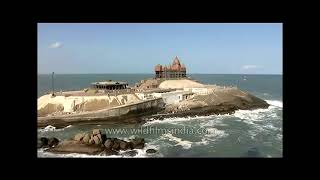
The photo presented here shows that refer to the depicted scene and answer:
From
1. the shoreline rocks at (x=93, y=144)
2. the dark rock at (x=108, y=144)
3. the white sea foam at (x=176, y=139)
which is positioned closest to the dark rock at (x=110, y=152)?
the shoreline rocks at (x=93, y=144)

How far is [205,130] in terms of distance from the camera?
13844 mm

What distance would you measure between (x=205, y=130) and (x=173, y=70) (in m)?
2.99

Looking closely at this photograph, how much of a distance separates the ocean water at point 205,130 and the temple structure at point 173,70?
114 cm

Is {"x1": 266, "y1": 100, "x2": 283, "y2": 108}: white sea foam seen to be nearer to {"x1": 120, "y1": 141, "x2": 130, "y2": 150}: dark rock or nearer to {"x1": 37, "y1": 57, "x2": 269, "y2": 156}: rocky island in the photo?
{"x1": 37, "y1": 57, "x2": 269, "y2": 156}: rocky island

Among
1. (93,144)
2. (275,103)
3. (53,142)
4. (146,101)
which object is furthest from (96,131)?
(275,103)

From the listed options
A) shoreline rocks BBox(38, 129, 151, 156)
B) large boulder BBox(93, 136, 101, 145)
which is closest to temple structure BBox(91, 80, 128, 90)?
shoreline rocks BBox(38, 129, 151, 156)

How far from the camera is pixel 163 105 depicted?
51.6ft

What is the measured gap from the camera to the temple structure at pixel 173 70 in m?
15.0

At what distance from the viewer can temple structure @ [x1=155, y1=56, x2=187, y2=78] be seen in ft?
49.1

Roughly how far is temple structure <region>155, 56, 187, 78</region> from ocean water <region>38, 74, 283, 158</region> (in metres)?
1.14

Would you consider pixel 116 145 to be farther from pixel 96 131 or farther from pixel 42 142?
pixel 42 142
